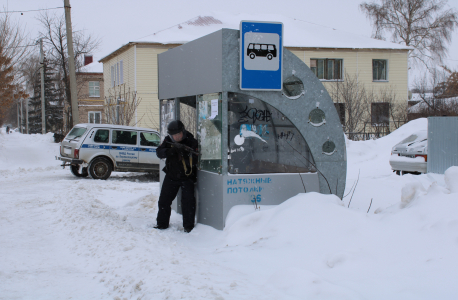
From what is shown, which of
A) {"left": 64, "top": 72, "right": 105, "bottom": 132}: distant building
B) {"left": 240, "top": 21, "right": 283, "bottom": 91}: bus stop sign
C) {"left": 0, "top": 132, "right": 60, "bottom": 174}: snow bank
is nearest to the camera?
{"left": 240, "top": 21, "right": 283, "bottom": 91}: bus stop sign

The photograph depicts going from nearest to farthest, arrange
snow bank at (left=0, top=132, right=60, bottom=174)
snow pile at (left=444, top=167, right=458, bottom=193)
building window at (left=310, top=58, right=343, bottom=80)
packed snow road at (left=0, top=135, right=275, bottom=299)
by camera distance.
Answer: packed snow road at (left=0, top=135, right=275, bottom=299) → snow pile at (left=444, top=167, right=458, bottom=193) → snow bank at (left=0, top=132, right=60, bottom=174) → building window at (left=310, top=58, right=343, bottom=80)

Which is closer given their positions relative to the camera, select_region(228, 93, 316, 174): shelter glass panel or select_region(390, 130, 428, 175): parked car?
select_region(228, 93, 316, 174): shelter glass panel

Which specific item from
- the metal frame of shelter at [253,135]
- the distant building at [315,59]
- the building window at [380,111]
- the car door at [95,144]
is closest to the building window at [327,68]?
the distant building at [315,59]

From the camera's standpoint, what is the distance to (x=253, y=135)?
6449 mm

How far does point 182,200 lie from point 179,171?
442 mm

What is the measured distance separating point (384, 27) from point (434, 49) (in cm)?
423

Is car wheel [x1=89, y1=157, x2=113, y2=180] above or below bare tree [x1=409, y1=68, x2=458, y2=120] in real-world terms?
below

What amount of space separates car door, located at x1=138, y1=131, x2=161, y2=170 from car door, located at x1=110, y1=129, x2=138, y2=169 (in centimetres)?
17

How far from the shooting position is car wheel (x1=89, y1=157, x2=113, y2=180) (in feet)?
46.7

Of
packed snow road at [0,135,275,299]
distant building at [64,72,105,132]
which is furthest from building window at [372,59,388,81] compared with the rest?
distant building at [64,72,105,132]

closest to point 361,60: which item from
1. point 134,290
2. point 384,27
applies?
point 384,27

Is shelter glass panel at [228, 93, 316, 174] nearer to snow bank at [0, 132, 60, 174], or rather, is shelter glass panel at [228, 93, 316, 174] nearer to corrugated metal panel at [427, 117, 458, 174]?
corrugated metal panel at [427, 117, 458, 174]

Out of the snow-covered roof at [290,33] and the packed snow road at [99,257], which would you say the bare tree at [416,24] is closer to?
the snow-covered roof at [290,33]

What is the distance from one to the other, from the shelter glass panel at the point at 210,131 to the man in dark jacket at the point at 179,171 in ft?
0.49
